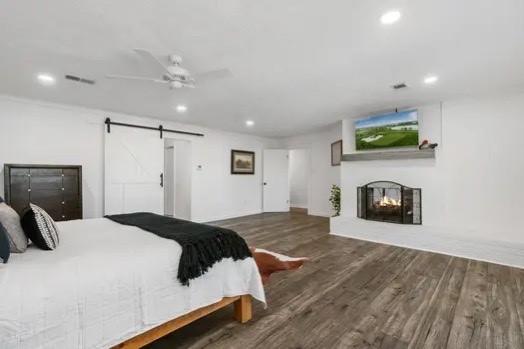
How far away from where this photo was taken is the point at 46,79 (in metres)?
3.15

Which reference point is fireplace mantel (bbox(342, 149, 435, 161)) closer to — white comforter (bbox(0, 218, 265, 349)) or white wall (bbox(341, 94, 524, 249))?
white wall (bbox(341, 94, 524, 249))

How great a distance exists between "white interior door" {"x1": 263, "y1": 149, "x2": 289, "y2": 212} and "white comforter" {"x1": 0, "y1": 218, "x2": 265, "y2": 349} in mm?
5859

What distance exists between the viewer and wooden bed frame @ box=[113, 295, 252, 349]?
1.53 metres

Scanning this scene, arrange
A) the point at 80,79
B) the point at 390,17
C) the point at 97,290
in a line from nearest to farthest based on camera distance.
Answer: the point at 97,290 → the point at 390,17 → the point at 80,79

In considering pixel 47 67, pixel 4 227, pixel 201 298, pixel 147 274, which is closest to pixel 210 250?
pixel 201 298

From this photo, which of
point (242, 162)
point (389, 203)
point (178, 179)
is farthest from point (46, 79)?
point (389, 203)

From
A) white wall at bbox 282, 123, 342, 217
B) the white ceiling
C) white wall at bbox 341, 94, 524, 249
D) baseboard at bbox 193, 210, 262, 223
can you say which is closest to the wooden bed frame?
the white ceiling

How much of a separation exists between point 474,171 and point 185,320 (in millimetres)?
4467

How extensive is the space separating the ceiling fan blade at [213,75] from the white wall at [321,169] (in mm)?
4156

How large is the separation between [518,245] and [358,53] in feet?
Result: 10.7

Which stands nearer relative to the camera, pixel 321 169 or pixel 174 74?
pixel 174 74

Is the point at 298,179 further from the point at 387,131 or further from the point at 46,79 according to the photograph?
the point at 46,79

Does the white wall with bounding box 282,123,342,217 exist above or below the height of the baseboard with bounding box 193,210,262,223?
above

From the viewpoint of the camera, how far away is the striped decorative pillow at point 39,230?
1.61m
